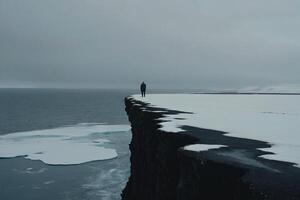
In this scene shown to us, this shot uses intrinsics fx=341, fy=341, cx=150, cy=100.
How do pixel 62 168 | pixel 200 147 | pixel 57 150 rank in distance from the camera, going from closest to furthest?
pixel 200 147 → pixel 62 168 → pixel 57 150

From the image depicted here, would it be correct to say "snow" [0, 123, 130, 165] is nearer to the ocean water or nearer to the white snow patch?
the ocean water

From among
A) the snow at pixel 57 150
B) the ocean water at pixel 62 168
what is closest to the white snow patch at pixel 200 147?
the ocean water at pixel 62 168

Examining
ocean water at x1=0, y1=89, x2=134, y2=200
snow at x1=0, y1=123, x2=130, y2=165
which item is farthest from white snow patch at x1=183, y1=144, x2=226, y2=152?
snow at x1=0, y1=123, x2=130, y2=165

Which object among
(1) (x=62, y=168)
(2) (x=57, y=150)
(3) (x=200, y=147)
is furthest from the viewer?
(2) (x=57, y=150)

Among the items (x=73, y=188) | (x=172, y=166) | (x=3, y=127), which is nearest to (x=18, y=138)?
(x=3, y=127)

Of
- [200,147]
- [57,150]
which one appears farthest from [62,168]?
[200,147]

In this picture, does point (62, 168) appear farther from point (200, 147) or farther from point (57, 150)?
point (200, 147)

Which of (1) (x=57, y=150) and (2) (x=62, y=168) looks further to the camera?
(1) (x=57, y=150)

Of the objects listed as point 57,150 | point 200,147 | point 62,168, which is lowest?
point 62,168

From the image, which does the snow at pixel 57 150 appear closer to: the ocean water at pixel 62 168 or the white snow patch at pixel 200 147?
the ocean water at pixel 62 168

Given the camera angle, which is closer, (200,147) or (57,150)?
(200,147)

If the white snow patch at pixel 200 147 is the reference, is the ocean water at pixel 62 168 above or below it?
below

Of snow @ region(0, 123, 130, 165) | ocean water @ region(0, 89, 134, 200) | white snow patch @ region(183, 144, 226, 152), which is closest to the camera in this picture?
white snow patch @ region(183, 144, 226, 152)

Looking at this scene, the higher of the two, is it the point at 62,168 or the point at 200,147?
the point at 200,147
